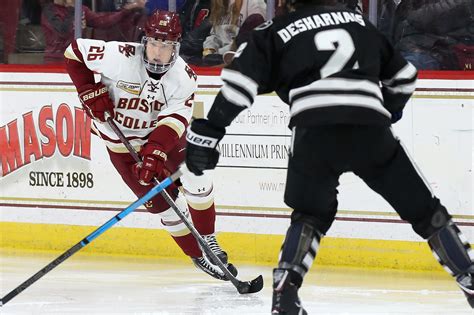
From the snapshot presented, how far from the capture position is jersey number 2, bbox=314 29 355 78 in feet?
11.3

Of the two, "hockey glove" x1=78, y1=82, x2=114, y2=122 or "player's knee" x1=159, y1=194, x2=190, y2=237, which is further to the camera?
"player's knee" x1=159, y1=194, x2=190, y2=237

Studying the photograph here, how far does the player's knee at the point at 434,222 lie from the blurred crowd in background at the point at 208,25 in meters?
1.85

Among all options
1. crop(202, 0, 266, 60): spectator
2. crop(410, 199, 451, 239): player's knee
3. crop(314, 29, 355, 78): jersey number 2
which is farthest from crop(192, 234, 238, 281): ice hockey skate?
crop(314, 29, 355, 78): jersey number 2

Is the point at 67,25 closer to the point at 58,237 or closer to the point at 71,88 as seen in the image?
the point at 71,88

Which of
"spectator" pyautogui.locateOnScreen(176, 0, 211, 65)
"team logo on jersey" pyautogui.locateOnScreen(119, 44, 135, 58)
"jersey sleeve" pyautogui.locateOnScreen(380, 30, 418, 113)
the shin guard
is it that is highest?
"jersey sleeve" pyautogui.locateOnScreen(380, 30, 418, 113)

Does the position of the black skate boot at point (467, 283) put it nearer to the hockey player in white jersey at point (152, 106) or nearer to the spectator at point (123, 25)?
the hockey player in white jersey at point (152, 106)

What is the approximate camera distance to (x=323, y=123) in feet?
11.4

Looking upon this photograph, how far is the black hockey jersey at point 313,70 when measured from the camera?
136 inches

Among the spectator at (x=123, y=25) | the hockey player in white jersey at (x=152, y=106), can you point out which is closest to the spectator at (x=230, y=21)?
the spectator at (x=123, y=25)

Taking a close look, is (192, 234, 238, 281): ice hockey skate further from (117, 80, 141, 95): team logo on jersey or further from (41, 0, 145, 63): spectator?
(41, 0, 145, 63): spectator

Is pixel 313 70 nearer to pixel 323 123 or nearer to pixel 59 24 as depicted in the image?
pixel 323 123

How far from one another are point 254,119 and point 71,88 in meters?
1.01

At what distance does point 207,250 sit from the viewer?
503 centimetres

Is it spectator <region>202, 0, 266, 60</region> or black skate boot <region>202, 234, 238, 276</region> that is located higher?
spectator <region>202, 0, 266, 60</region>
